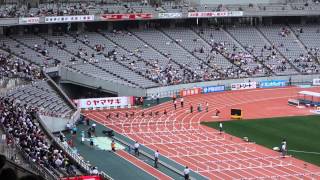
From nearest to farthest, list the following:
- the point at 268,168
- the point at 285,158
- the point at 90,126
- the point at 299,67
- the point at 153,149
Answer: the point at 268,168 → the point at 285,158 → the point at 153,149 → the point at 90,126 → the point at 299,67

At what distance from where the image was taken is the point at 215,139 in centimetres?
4022

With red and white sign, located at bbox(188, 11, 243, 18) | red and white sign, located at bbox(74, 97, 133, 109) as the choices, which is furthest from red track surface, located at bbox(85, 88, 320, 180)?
red and white sign, located at bbox(188, 11, 243, 18)

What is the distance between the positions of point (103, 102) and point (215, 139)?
14.1 metres

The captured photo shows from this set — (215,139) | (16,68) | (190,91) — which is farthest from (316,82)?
(16,68)

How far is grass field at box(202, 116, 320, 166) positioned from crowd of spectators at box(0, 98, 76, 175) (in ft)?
47.3

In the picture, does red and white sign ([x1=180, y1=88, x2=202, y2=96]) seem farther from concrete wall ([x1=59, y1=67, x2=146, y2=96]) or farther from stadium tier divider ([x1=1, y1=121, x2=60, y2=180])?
stadium tier divider ([x1=1, y1=121, x2=60, y2=180])

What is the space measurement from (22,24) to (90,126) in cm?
1843

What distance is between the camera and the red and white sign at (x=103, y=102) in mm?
50750

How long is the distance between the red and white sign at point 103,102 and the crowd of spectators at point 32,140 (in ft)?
58.8

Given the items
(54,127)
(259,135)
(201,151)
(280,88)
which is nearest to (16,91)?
(54,127)

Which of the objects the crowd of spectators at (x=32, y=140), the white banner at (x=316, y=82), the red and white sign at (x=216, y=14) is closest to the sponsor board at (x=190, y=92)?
the red and white sign at (x=216, y=14)

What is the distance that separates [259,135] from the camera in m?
41.7

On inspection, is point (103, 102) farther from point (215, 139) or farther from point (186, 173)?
point (186, 173)

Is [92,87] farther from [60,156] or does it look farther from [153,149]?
[60,156]
